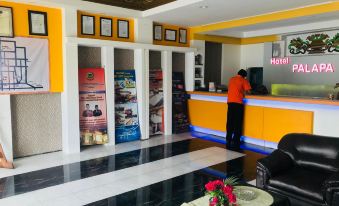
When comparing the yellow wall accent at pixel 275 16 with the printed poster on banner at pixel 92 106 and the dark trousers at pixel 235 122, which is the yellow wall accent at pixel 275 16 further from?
the printed poster on banner at pixel 92 106

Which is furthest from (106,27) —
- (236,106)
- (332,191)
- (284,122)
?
(332,191)

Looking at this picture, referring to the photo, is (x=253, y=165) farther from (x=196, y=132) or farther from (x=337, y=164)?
(x=196, y=132)

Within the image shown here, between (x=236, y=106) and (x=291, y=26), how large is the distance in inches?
110

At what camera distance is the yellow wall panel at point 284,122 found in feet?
17.2

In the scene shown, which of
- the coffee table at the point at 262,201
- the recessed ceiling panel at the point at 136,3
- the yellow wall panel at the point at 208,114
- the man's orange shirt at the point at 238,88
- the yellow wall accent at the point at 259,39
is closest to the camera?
the coffee table at the point at 262,201

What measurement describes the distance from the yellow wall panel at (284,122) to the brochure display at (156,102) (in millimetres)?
2459

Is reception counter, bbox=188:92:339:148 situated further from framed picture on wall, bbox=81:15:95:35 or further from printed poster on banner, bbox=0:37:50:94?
printed poster on banner, bbox=0:37:50:94

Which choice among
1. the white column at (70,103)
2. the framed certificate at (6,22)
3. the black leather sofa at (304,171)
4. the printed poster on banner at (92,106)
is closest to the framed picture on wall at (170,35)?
the printed poster on banner at (92,106)

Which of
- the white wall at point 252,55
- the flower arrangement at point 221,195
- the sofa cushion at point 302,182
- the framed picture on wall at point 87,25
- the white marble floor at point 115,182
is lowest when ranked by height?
the white marble floor at point 115,182

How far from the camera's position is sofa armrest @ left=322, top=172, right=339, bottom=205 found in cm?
263

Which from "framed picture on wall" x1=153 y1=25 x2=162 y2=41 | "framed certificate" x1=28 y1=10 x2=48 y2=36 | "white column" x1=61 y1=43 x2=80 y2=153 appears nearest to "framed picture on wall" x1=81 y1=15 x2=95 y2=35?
"white column" x1=61 y1=43 x2=80 y2=153

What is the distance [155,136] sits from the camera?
688cm

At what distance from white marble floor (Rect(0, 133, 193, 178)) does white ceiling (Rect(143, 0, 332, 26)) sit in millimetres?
2745

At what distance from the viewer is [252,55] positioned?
8.88 m
